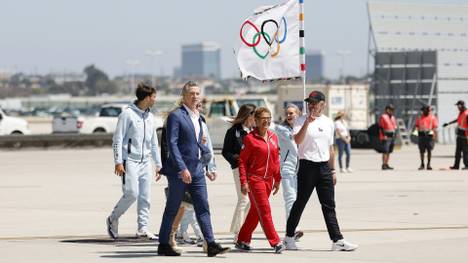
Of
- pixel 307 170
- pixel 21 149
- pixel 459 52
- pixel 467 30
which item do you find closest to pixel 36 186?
pixel 307 170

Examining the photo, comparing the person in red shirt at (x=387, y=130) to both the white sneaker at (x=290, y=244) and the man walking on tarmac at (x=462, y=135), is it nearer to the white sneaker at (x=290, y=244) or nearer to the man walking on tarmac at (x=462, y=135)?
the man walking on tarmac at (x=462, y=135)

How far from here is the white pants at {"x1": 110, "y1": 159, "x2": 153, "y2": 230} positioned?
544 inches

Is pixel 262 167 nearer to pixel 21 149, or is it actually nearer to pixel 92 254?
pixel 92 254

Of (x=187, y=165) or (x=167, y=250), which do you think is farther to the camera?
(x=167, y=250)

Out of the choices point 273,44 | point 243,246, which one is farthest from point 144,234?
point 273,44

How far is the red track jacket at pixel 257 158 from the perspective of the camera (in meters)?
13.0

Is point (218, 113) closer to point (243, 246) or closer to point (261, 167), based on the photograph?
point (243, 246)

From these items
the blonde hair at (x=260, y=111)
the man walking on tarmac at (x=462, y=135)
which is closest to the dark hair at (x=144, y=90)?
the blonde hair at (x=260, y=111)

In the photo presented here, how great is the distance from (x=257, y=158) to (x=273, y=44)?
2697 millimetres

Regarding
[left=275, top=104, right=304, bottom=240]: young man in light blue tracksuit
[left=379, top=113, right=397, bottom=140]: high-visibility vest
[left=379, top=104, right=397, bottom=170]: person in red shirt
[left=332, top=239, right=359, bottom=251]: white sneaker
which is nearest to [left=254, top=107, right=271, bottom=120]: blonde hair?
[left=275, top=104, right=304, bottom=240]: young man in light blue tracksuit

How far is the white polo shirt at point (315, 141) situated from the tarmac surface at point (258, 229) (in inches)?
38.4

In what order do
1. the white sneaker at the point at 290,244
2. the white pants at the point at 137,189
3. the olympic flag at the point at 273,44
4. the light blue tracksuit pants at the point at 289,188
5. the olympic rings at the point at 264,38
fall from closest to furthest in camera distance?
the white sneaker at the point at 290,244 → the white pants at the point at 137,189 → the light blue tracksuit pants at the point at 289,188 → the olympic flag at the point at 273,44 → the olympic rings at the point at 264,38

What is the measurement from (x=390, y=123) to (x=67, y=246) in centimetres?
1868

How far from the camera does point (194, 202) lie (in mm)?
12516
